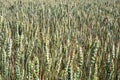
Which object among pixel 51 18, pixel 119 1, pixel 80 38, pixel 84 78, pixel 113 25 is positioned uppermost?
pixel 119 1

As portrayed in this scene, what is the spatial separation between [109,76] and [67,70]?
0.35m

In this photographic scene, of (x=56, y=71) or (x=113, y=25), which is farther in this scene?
(x=113, y=25)

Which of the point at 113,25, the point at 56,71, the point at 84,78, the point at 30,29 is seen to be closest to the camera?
the point at 56,71

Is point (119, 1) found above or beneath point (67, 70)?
above

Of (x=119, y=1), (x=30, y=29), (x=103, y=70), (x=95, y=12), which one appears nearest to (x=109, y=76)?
(x=103, y=70)

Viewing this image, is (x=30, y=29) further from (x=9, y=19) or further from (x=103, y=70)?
(x=103, y=70)

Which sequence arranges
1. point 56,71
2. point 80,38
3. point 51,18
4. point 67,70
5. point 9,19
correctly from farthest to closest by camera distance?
point 51,18 < point 9,19 < point 80,38 < point 56,71 < point 67,70

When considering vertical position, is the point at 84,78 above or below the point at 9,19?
below

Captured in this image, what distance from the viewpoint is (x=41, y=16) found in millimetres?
4051

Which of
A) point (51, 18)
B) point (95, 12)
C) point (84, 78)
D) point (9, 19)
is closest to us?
point (84, 78)

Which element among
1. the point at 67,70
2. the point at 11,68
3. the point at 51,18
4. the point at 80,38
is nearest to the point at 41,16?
the point at 51,18

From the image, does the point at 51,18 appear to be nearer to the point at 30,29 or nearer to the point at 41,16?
the point at 41,16

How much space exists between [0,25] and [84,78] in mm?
1576

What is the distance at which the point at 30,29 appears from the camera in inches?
118
